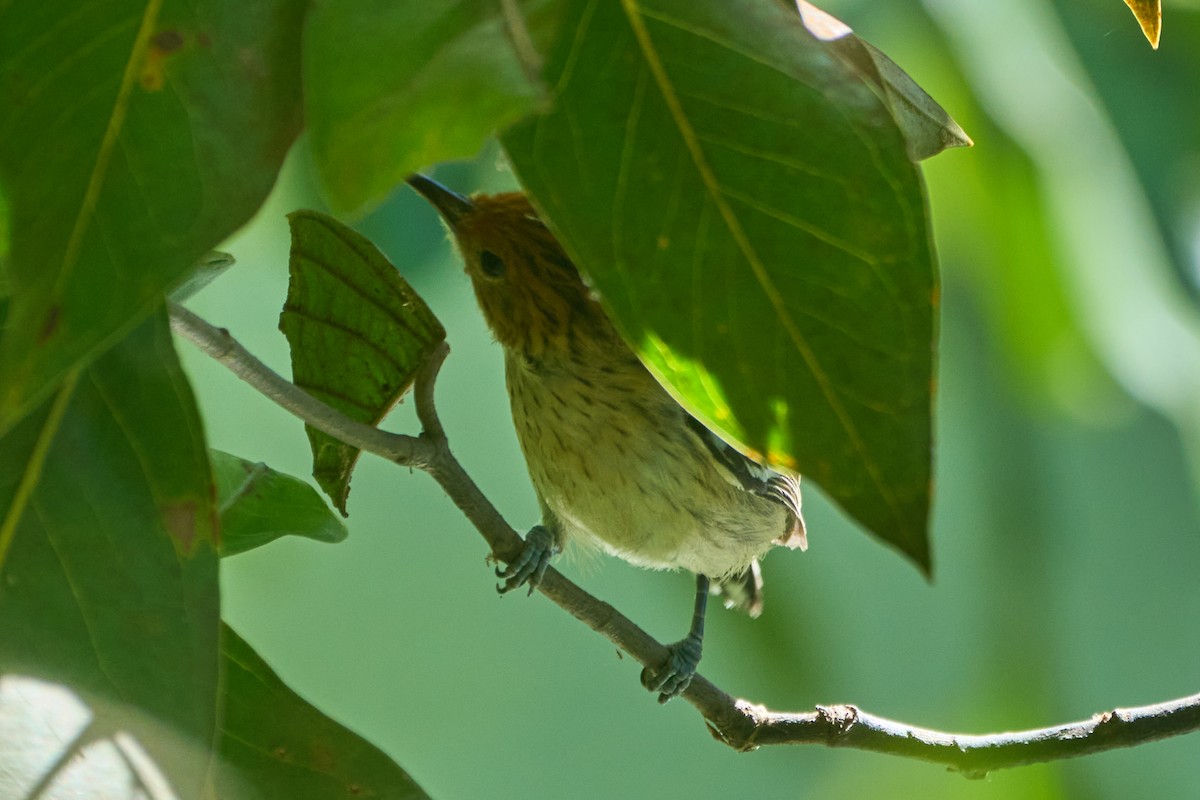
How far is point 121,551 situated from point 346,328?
0.27 metres

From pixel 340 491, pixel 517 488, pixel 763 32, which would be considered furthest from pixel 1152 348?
pixel 763 32

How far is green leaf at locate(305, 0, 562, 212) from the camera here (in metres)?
0.40

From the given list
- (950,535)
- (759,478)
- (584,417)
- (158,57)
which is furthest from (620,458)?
(950,535)

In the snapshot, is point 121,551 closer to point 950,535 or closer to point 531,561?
point 531,561

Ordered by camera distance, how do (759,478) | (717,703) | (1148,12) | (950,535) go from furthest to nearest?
(950,535)
(759,478)
(717,703)
(1148,12)

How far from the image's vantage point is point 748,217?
0.51 metres

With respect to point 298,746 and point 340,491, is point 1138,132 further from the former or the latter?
point 298,746

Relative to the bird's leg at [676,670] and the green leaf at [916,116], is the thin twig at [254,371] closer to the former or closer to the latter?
the green leaf at [916,116]

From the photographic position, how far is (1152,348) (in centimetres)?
255

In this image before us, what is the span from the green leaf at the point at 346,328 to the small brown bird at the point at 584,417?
44 cm

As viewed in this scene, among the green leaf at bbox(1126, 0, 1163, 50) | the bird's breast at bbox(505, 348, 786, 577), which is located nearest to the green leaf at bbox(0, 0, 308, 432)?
the green leaf at bbox(1126, 0, 1163, 50)

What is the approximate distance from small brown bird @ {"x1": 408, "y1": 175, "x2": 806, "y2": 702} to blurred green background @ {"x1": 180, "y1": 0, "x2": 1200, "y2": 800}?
901 mm

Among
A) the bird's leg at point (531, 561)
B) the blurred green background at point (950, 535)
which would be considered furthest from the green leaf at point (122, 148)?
the blurred green background at point (950, 535)

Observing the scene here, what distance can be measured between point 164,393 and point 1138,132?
2.56 m
